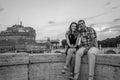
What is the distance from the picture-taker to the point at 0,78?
3.43 m

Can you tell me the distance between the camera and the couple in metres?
3.62

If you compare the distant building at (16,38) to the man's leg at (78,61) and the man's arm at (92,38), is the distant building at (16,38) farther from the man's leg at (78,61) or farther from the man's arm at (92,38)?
the man's arm at (92,38)

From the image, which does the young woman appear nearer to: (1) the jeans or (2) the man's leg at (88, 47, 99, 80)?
(1) the jeans

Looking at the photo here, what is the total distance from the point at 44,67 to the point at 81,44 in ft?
3.89

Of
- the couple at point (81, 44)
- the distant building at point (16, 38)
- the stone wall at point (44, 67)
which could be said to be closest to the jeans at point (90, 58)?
the couple at point (81, 44)

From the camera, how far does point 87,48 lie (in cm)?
376

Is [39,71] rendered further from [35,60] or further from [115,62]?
[115,62]

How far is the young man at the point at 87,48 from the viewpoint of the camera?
142 inches

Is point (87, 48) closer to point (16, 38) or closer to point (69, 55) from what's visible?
point (69, 55)

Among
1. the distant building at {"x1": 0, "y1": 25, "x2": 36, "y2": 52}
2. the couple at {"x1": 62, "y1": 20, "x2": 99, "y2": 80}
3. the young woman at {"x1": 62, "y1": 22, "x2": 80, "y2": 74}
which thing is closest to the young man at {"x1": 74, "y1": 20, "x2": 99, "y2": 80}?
the couple at {"x1": 62, "y1": 20, "x2": 99, "y2": 80}

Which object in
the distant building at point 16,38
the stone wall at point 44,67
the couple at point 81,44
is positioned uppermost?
the distant building at point 16,38

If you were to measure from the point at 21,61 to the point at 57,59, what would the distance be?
100 centimetres

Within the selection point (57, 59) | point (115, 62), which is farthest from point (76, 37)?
point (115, 62)

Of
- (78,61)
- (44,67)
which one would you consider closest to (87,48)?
(78,61)
